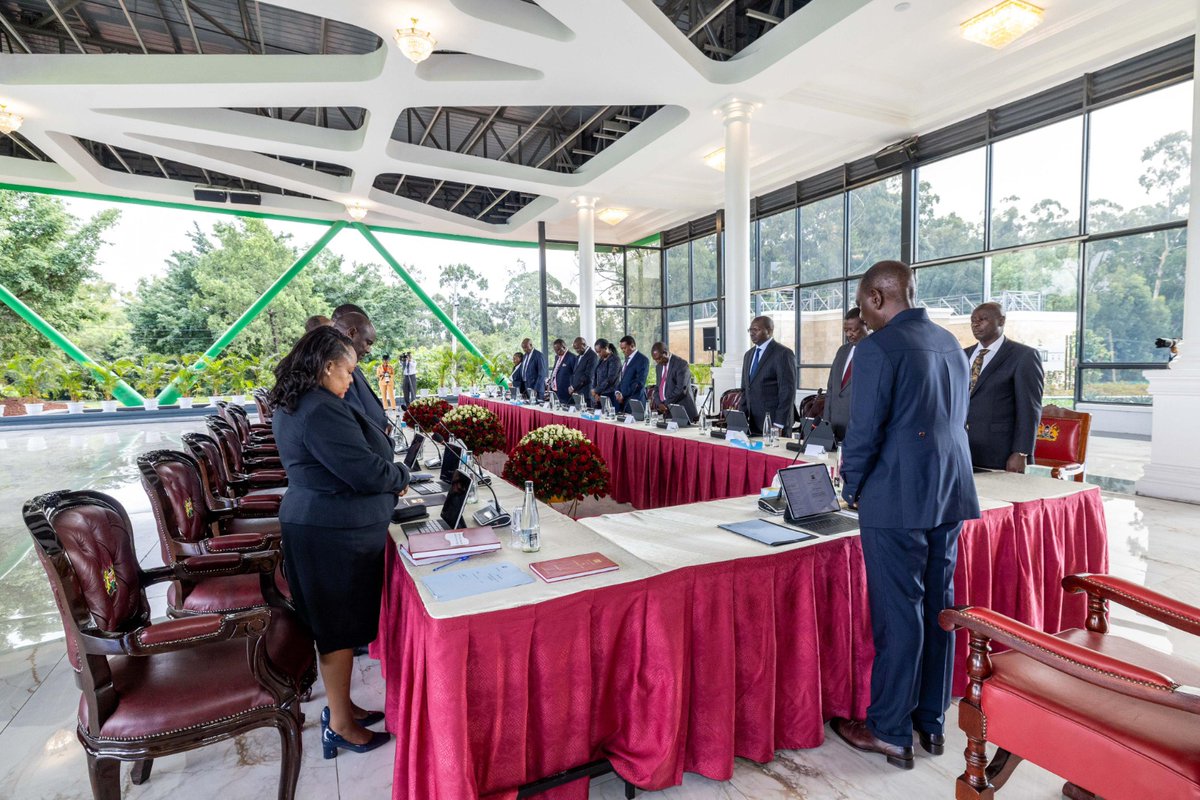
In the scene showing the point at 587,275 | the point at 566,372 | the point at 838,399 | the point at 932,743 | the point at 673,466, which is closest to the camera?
the point at 932,743

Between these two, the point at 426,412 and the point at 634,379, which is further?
the point at 634,379

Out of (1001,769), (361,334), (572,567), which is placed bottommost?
(1001,769)

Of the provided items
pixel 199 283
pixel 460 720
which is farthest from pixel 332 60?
pixel 199 283

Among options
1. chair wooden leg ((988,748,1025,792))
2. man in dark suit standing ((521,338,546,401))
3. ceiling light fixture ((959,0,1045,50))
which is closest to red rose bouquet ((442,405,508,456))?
man in dark suit standing ((521,338,546,401))

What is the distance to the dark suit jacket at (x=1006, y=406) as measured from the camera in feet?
11.0

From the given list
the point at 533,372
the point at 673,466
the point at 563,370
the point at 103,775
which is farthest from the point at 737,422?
the point at 533,372

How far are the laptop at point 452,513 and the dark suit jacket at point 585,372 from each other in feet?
19.6

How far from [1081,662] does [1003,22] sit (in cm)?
635

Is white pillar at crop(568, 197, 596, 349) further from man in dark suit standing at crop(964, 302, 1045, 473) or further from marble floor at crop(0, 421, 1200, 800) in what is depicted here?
marble floor at crop(0, 421, 1200, 800)

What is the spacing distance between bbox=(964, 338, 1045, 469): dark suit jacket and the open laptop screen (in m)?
1.67

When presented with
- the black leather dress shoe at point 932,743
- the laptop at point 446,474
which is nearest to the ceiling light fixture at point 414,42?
the laptop at point 446,474

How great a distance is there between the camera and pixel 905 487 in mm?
1784

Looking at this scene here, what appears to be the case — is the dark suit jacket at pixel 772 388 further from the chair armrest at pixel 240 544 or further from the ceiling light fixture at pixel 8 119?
the ceiling light fixture at pixel 8 119

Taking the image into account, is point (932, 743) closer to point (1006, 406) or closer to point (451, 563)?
point (451, 563)
